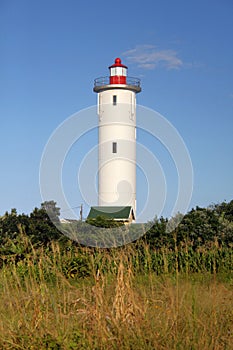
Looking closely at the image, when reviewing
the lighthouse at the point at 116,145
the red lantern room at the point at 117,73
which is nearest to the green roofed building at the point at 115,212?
the lighthouse at the point at 116,145

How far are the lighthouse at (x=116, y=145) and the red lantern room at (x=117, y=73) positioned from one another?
0.19 ft

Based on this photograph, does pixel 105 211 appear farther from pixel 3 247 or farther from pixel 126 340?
pixel 126 340

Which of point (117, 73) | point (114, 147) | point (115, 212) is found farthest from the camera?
point (117, 73)

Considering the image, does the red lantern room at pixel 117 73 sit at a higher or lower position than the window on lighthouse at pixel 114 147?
higher

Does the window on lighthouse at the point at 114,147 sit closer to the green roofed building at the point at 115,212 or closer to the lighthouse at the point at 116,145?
the lighthouse at the point at 116,145

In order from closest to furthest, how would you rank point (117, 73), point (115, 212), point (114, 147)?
point (115, 212) → point (114, 147) → point (117, 73)

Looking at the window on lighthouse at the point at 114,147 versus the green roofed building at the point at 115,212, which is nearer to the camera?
the green roofed building at the point at 115,212

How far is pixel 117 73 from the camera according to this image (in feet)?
115

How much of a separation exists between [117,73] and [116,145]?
15.6 ft

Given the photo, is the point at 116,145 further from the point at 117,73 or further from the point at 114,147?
the point at 117,73

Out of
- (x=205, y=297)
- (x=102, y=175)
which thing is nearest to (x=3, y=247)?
(x=205, y=297)

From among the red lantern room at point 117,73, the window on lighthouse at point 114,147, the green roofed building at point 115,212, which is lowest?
the green roofed building at point 115,212

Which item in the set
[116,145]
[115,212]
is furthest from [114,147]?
[115,212]

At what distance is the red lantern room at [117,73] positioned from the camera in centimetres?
3475
